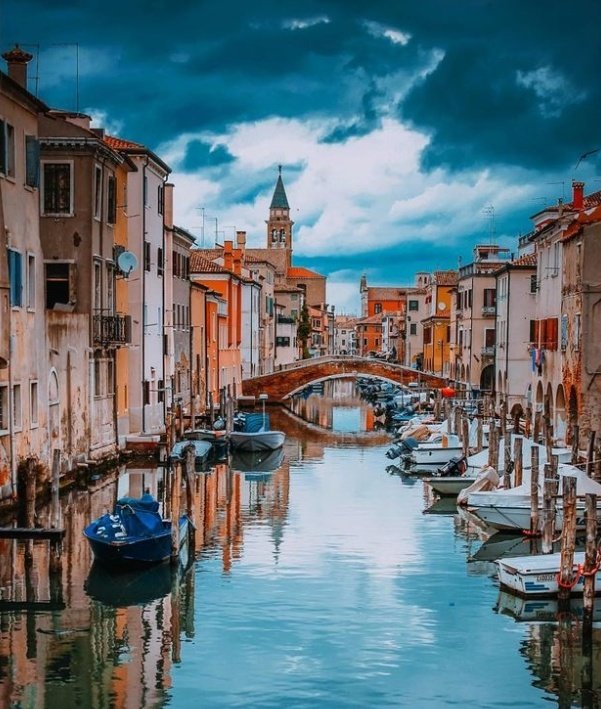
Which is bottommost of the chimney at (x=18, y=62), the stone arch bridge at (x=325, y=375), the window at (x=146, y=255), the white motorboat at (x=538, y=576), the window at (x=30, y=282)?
the white motorboat at (x=538, y=576)

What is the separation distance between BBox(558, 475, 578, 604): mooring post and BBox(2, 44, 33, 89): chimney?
634 inches

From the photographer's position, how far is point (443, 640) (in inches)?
563

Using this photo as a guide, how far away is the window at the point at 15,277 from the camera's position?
21.0m

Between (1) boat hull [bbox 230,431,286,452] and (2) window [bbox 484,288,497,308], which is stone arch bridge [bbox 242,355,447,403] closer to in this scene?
(2) window [bbox 484,288,497,308]

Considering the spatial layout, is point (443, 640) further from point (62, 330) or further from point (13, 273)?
point (62, 330)

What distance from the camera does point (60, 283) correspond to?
89.0ft

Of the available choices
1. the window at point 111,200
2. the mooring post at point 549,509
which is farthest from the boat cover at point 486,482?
the window at point 111,200

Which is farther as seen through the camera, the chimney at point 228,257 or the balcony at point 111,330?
the chimney at point 228,257

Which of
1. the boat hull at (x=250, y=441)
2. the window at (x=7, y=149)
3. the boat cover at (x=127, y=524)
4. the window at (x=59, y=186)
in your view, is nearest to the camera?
the boat cover at (x=127, y=524)

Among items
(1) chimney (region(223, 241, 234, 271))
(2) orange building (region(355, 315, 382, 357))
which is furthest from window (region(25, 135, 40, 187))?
(2) orange building (region(355, 315, 382, 357))

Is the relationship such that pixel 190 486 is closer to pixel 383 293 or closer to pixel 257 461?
pixel 257 461

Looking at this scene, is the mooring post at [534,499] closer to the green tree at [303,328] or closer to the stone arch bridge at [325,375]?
the stone arch bridge at [325,375]

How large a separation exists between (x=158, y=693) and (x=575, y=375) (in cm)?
2022

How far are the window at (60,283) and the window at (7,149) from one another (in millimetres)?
5938
